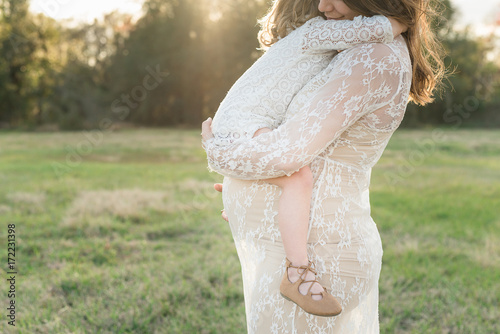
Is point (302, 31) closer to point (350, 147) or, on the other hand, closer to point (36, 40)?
point (350, 147)

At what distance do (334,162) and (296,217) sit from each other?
23 cm

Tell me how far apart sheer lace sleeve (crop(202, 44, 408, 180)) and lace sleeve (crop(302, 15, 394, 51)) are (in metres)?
0.03

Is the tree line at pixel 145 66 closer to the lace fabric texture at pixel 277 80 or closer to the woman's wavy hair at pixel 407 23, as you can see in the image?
the woman's wavy hair at pixel 407 23

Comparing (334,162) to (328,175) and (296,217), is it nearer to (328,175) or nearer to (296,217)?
(328,175)

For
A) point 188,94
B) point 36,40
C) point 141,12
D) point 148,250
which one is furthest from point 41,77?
point 148,250

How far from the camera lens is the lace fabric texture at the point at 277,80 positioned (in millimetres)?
1498

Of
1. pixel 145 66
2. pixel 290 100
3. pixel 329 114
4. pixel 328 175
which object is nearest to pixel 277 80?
pixel 290 100

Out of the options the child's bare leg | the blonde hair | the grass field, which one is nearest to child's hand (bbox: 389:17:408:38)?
the blonde hair

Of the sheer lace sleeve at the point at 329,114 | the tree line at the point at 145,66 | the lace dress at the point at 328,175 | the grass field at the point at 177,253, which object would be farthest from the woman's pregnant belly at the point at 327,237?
the tree line at the point at 145,66

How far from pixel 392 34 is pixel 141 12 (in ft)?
99.7

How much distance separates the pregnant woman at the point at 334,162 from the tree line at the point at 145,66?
2458 centimetres

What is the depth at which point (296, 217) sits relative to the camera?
1456 mm

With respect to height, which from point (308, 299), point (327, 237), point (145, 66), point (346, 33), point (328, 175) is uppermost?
point (346, 33)

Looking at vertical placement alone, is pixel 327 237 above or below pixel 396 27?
below
